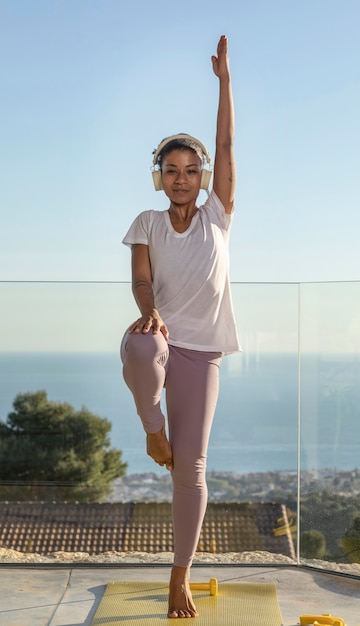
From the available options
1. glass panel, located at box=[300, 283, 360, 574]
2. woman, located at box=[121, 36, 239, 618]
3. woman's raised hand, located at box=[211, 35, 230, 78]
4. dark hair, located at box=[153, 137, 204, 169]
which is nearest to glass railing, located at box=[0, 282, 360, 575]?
glass panel, located at box=[300, 283, 360, 574]

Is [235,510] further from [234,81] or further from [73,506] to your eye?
[234,81]

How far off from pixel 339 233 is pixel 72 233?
17.0ft

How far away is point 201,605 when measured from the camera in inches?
134

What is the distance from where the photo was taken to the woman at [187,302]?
3.22m

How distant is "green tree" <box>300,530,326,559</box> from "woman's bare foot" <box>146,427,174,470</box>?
1.11m

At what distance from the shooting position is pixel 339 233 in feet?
62.8

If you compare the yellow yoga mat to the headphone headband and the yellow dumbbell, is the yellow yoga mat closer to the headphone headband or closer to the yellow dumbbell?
the yellow dumbbell

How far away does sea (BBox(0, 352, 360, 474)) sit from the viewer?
4.10 metres

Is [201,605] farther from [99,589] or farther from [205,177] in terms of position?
[205,177]

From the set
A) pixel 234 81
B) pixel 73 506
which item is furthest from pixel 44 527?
pixel 234 81

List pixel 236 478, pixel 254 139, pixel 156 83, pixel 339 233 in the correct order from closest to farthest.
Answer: pixel 236 478 < pixel 156 83 < pixel 254 139 < pixel 339 233

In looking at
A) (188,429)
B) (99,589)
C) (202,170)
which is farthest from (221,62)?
(99,589)

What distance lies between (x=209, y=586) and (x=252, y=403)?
944 mm

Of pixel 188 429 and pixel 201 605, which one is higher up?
pixel 188 429
